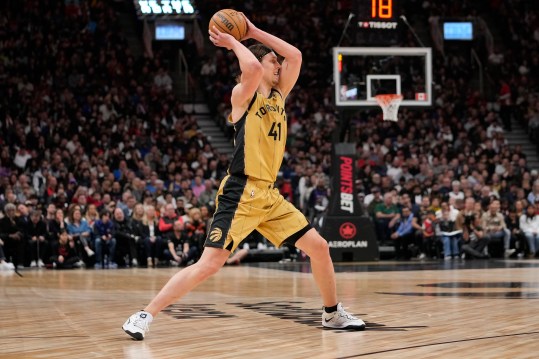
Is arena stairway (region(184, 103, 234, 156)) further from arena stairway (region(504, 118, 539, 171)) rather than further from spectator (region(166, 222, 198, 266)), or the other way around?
arena stairway (region(504, 118, 539, 171))

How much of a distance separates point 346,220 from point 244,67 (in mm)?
10934

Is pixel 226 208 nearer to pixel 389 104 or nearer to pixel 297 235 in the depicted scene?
pixel 297 235

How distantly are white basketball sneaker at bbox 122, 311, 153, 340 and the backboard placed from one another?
35.2 feet

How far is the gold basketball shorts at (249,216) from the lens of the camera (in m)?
6.20

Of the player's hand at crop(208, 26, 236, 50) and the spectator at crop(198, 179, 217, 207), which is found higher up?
the player's hand at crop(208, 26, 236, 50)

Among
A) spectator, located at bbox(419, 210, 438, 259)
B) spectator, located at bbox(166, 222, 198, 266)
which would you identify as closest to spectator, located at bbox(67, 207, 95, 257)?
spectator, located at bbox(166, 222, 198, 266)

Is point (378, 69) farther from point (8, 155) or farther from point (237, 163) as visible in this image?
point (237, 163)

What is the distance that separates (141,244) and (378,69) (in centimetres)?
543

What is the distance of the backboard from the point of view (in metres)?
16.4

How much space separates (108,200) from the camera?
18.5 metres

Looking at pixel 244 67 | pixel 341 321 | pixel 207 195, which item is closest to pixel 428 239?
pixel 207 195

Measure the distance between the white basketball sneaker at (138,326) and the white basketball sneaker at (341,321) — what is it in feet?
4.16

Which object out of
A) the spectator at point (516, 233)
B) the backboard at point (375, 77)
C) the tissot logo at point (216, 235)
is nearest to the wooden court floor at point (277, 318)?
the tissot logo at point (216, 235)

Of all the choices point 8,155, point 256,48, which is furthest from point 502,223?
point 256,48
